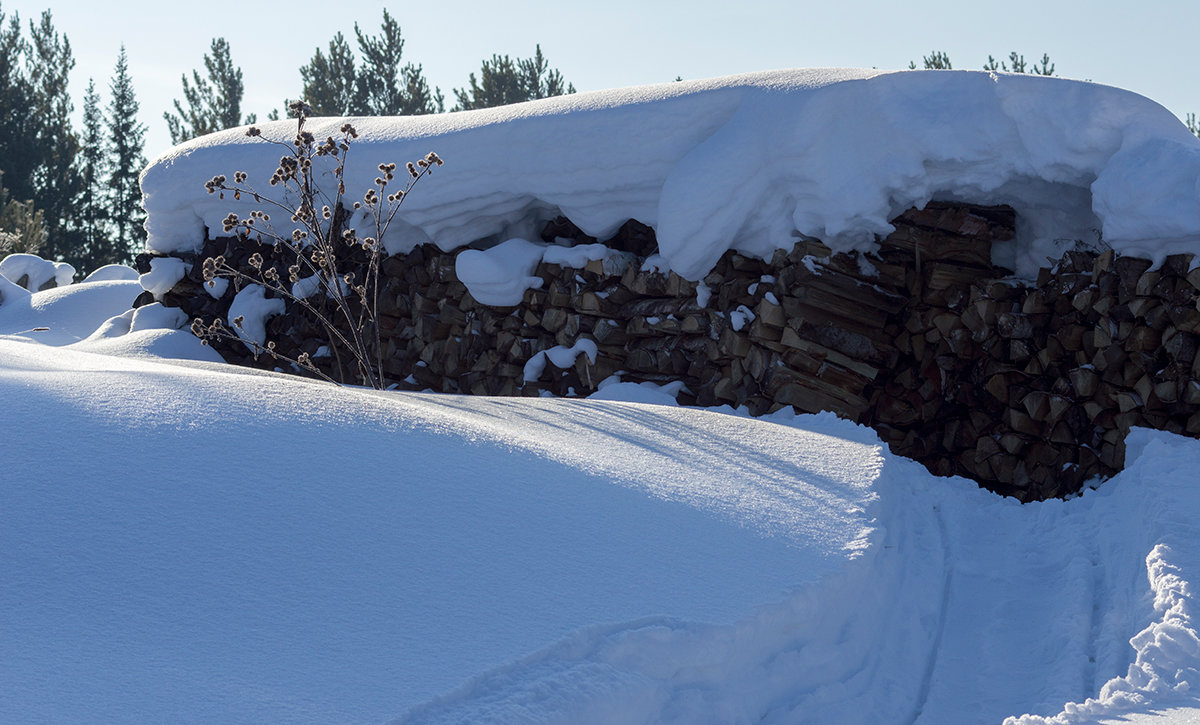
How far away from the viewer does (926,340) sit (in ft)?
13.6

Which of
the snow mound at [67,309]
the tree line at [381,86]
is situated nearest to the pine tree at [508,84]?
the tree line at [381,86]

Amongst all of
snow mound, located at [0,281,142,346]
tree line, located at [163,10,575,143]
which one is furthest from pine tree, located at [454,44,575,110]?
snow mound, located at [0,281,142,346]

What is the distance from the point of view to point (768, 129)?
418cm

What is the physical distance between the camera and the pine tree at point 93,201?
690 inches

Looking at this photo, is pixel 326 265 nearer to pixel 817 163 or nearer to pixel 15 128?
pixel 817 163

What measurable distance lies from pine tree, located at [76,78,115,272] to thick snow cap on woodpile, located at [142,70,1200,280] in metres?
14.9

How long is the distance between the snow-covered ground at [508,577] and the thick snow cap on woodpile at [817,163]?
1.26 metres

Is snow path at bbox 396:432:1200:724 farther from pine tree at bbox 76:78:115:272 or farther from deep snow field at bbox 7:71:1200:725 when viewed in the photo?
pine tree at bbox 76:78:115:272

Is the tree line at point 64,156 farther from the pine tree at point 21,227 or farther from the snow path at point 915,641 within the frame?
the snow path at point 915,641

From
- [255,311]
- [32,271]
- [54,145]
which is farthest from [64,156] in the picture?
[255,311]

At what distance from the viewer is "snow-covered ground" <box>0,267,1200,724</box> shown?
1527 millimetres

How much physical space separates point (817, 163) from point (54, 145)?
17.6m

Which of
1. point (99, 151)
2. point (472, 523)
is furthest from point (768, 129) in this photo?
point (99, 151)

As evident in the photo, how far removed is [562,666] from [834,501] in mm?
1279
